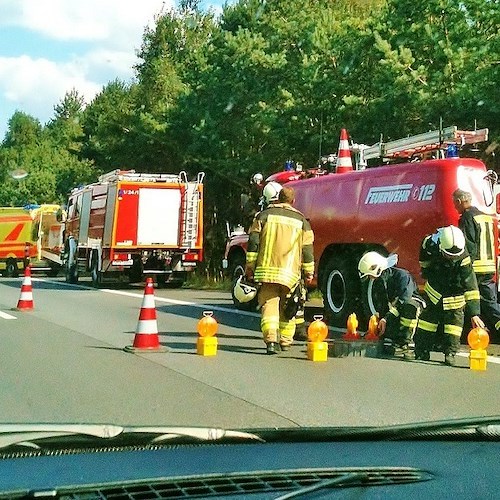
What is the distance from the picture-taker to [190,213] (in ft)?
79.4

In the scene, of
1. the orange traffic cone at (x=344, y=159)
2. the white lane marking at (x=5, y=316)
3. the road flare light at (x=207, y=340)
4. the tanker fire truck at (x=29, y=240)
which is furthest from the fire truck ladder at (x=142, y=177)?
the road flare light at (x=207, y=340)

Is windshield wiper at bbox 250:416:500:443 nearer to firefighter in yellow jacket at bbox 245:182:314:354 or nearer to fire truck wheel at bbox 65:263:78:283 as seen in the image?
firefighter in yellow jacket at bbox 245:182:314:354

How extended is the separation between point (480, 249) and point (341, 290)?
115 inches

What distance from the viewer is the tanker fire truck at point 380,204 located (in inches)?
467

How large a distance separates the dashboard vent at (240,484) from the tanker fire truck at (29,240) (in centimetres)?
3063

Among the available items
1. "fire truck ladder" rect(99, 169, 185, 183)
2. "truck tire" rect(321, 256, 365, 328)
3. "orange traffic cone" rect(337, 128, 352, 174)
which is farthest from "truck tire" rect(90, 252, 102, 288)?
"truck tire" rect(321, 256, 365, 328)

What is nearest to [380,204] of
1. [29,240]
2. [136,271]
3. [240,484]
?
[240,484]

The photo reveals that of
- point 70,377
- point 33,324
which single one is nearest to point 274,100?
point 33,324

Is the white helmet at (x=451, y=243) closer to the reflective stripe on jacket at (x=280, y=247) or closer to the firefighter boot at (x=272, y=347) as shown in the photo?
the reflective stripe on jacket at (x=280, y=247)

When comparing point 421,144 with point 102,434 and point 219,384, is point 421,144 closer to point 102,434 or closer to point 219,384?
point 219,384

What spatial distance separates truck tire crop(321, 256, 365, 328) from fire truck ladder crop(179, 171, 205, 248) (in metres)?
10.3

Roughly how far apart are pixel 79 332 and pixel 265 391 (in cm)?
536

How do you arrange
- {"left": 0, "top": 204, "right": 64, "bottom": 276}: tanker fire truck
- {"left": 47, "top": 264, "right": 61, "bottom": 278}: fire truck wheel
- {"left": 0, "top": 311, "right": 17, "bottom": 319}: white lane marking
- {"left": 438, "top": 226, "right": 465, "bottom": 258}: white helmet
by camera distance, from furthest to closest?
{"left": 47, "top": 264, "right": 61, "bottom": 278}: fire truck wheel, {"left": 0, "top": 204, "right": 64, "bottom": 276}: tanker fire truck, {"left": 0, "top": 311, "right": 17, "bottom": 319}: white lane marking, {"left": 438, "top": 226, "right": 465, "bottom": 258}: white helmet

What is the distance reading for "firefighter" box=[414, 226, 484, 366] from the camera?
9.52m
